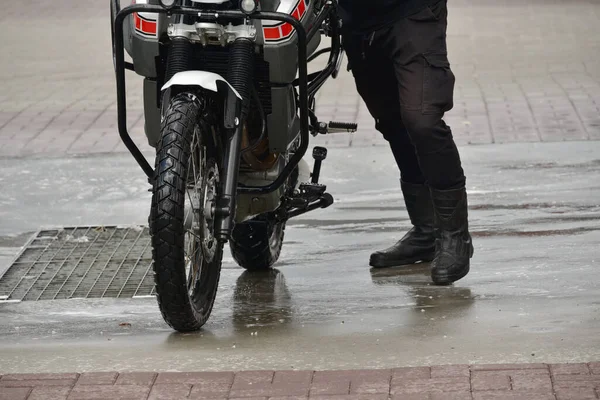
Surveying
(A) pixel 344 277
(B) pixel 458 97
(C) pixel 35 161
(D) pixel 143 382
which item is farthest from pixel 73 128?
(D) pixel 143 382

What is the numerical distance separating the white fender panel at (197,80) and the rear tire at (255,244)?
Result: 3.48 ft

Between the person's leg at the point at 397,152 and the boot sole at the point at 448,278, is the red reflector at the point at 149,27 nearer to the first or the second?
the person's leg at the point at 397,152

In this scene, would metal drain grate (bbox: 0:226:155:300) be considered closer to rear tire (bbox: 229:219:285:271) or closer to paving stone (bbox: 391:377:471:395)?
rear tire (bbox: 229:219:285:271)

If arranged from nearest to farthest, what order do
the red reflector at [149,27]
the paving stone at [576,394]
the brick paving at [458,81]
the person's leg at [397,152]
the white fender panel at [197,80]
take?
the paving stone at [576,394], the white fender panel at [197,80], the red reflector at [149,27], the person's leg at [397,152], the brick paving at [458,81]

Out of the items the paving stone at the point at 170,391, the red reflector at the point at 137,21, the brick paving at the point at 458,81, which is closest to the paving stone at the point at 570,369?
the paving stone at the point at 170,391

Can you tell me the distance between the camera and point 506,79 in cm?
1116

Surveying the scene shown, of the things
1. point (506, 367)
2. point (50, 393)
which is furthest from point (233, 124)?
point (506, 367)

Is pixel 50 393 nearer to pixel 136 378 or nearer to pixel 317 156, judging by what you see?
pixel 136 378

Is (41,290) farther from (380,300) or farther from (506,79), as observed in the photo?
(506,79)

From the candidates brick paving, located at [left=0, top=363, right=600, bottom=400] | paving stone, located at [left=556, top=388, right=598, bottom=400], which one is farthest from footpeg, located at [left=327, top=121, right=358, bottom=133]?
paving stone, located at [left=556, top=388, right=598, bottom=400]

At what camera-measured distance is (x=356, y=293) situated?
5465 mm

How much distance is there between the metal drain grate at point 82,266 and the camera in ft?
18.7

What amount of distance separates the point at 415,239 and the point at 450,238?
429mm

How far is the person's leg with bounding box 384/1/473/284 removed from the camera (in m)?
5.37
